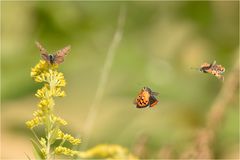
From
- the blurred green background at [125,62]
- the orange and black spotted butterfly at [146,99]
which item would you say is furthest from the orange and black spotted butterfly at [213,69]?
the blurred green background at [125,62]

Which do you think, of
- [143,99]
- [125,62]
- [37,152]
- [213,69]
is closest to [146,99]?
[143,99]

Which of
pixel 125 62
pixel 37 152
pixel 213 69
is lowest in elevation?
pixel 37 152

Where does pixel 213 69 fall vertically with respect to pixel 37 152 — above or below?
above

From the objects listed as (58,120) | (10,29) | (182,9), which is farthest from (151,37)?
(58,120)

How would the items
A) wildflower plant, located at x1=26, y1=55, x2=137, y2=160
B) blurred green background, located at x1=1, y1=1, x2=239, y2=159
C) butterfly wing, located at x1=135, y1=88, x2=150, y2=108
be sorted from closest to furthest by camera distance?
butterfly wing, located at x1=135, y1=88, x2=150, y2=108 < wildflower plant, located at x1=26, y1=55, x2=137, y2=160 < blurred green background, located at x1=1, y1=1, x2=239, y2=159

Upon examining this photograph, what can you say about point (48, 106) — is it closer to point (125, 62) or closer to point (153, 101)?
→ point (153, 101)

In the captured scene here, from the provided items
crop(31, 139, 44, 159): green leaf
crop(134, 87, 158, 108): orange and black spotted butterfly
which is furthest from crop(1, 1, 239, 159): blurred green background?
crop(134, 87, 158, 108): orange and black spotted butterfly

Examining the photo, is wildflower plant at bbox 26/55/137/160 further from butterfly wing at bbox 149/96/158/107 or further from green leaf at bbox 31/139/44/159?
butterfly wing at bbox 149/96/158/107
